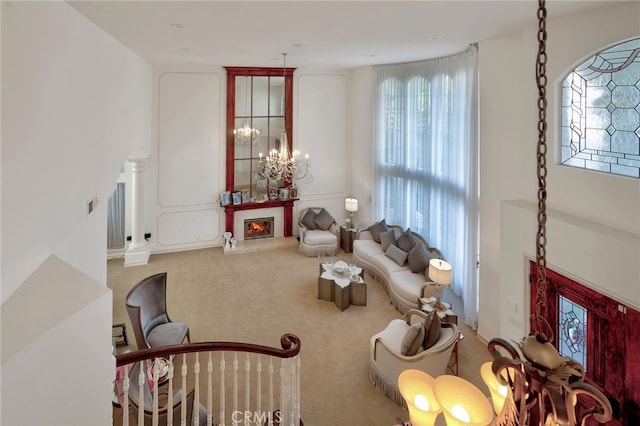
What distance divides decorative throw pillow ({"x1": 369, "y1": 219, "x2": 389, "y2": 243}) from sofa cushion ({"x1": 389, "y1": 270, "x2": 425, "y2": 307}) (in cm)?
129

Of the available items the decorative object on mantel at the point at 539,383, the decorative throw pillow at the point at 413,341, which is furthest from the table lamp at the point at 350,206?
the decorative object on mantel at the point at 539,383

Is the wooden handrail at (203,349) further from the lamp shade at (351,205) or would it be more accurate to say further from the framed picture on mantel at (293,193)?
the framed picture on mantel at (293,193)

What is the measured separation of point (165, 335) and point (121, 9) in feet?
Result: 11.5

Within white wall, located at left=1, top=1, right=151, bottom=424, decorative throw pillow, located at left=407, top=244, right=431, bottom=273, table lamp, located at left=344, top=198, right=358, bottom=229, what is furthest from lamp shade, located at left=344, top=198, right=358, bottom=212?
→ white wall, located at left=1, top=1, right=151, bottom=424

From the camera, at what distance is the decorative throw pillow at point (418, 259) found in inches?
254

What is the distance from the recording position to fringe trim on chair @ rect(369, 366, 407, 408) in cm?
420

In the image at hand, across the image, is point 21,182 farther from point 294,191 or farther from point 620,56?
point 294,191

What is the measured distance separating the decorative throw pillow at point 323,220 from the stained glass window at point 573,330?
574 centimetres

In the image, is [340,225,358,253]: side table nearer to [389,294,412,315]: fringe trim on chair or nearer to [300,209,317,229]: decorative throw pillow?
[300,209,317,229]: decorative throw pillow

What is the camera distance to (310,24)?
4074 millimetres

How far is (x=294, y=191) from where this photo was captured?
9.35 metres

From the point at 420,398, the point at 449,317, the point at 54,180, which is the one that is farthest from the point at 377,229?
the point at 420,398

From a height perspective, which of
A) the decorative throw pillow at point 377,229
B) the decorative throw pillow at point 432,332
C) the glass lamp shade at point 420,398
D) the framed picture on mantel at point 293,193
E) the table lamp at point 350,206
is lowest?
the decorative throw pillow at point 432,332

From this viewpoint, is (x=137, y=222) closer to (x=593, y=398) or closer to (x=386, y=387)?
(x=386, y=387)
